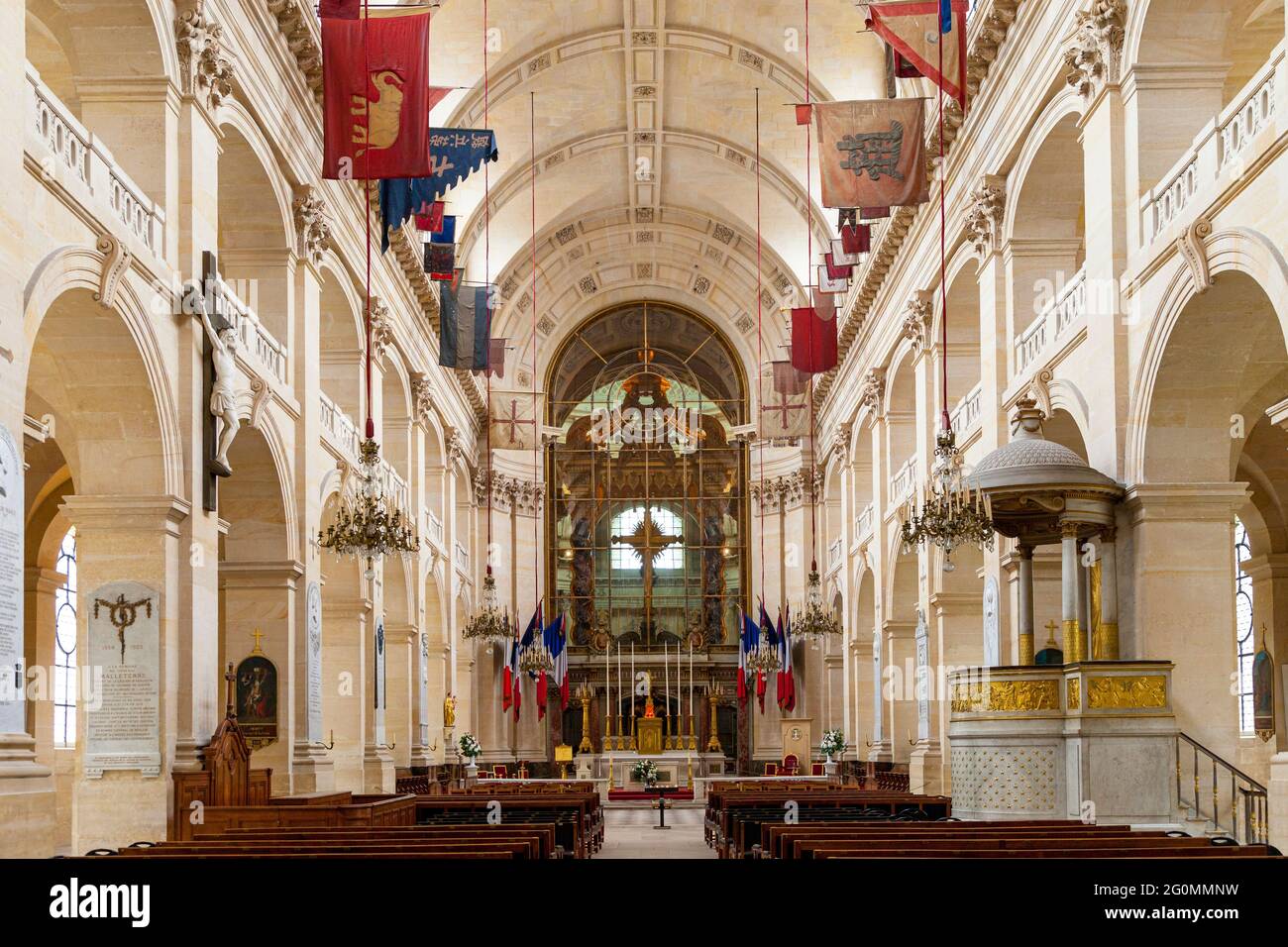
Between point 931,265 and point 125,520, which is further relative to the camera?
point 931,265

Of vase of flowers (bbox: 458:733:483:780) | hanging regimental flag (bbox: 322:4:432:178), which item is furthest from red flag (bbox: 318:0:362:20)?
vase of flowers (bbox: 458:733:483:780)

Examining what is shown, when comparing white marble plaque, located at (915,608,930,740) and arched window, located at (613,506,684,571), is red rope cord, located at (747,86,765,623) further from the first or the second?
white marble plaque, located at (915,608,930,740)

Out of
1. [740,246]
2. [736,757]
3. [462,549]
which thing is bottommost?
[736,757]

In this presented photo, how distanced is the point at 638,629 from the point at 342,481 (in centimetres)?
2214

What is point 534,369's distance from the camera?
41.9 meters

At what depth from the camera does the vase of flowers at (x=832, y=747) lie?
3478 cm

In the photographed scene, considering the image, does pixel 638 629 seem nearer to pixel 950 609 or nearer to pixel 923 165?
pixel 950 609

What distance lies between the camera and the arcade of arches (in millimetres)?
14398

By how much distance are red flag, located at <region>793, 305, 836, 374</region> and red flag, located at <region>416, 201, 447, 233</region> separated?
24.0 ft

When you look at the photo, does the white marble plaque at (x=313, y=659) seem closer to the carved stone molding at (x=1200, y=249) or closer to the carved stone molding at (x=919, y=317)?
the carved stone molding at (x=919, y=317)

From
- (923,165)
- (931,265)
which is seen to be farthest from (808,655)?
(923,165)

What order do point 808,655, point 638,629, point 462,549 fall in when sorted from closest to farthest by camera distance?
point 462,549 → point 808,655 → point 638,629

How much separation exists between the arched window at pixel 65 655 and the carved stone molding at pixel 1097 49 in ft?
51.6

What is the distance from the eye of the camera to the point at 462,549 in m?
39.4
